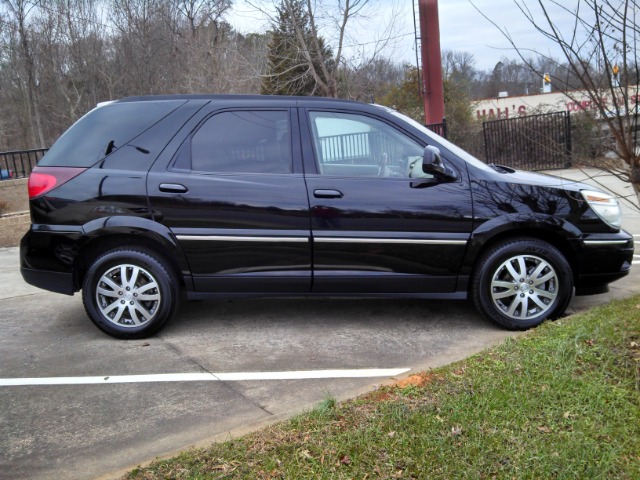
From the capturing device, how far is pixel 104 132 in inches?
192

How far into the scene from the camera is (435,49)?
52.5 feet

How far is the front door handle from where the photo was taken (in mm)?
4625

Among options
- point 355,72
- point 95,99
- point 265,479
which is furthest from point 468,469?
point 95,99

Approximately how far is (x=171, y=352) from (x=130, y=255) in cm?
85

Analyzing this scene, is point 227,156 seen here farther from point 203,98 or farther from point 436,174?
point 436,174

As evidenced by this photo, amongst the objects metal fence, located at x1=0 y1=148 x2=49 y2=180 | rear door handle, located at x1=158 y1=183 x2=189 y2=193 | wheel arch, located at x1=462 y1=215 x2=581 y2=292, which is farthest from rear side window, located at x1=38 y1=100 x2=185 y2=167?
metal fence, located at x1=0 y1=148 x2=49 y2=180

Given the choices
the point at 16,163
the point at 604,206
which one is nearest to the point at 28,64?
the point at 16,163

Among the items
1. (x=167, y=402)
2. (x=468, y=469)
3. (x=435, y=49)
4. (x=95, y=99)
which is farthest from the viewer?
(x=95, y=99)

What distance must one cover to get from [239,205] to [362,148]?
1.16 m

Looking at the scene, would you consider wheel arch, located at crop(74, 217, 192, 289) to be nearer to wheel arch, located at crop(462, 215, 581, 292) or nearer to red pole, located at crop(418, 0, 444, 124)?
wheel arch, located at crop(462, 215, 581, 292)

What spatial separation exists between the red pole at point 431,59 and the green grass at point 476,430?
13225 millimetres

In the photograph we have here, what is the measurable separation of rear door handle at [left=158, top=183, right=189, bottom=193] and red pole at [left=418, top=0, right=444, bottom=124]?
485 inches

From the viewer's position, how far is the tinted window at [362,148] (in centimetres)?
479

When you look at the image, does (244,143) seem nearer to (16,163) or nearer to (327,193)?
(327,193)
